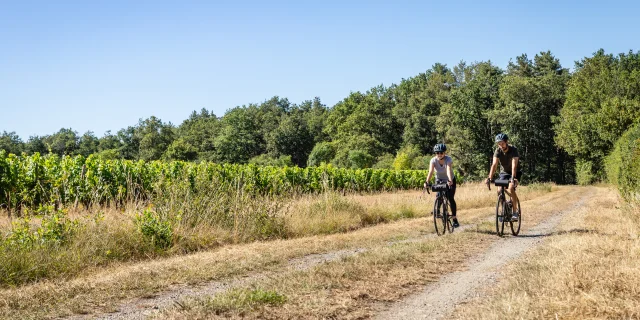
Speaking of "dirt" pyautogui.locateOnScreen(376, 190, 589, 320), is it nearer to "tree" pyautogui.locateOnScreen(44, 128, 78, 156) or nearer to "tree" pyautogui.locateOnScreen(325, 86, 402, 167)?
"tree" pyautogui.locateOnScreen(325, 86, 402, 167)

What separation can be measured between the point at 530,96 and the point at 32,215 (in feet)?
224

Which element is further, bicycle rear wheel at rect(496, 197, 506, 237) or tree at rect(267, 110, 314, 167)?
tree at rect(267, 110, 314, 167)

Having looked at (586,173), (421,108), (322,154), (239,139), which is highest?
(421,108)

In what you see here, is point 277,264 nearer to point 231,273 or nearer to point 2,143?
point 231,273

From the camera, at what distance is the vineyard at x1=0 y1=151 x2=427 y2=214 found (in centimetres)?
955

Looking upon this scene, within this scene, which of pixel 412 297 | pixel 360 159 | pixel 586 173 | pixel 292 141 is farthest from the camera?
pixel 292 141

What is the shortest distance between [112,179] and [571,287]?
17.8 m

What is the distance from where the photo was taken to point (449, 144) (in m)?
75.1

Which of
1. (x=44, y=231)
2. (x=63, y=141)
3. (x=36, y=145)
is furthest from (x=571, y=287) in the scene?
(x=36, y=145)

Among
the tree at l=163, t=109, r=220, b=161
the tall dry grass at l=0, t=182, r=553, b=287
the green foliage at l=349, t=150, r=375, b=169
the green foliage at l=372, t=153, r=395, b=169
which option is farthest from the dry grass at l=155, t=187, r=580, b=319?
the tree at l=163, t=109, r=220, b=161

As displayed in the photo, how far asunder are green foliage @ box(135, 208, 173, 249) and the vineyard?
0.95 meters

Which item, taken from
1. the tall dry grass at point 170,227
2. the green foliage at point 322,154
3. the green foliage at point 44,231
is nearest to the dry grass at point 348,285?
the tall dry grass at point 170,227

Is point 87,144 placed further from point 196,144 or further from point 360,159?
point 360,159

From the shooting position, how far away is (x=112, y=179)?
1864cm
